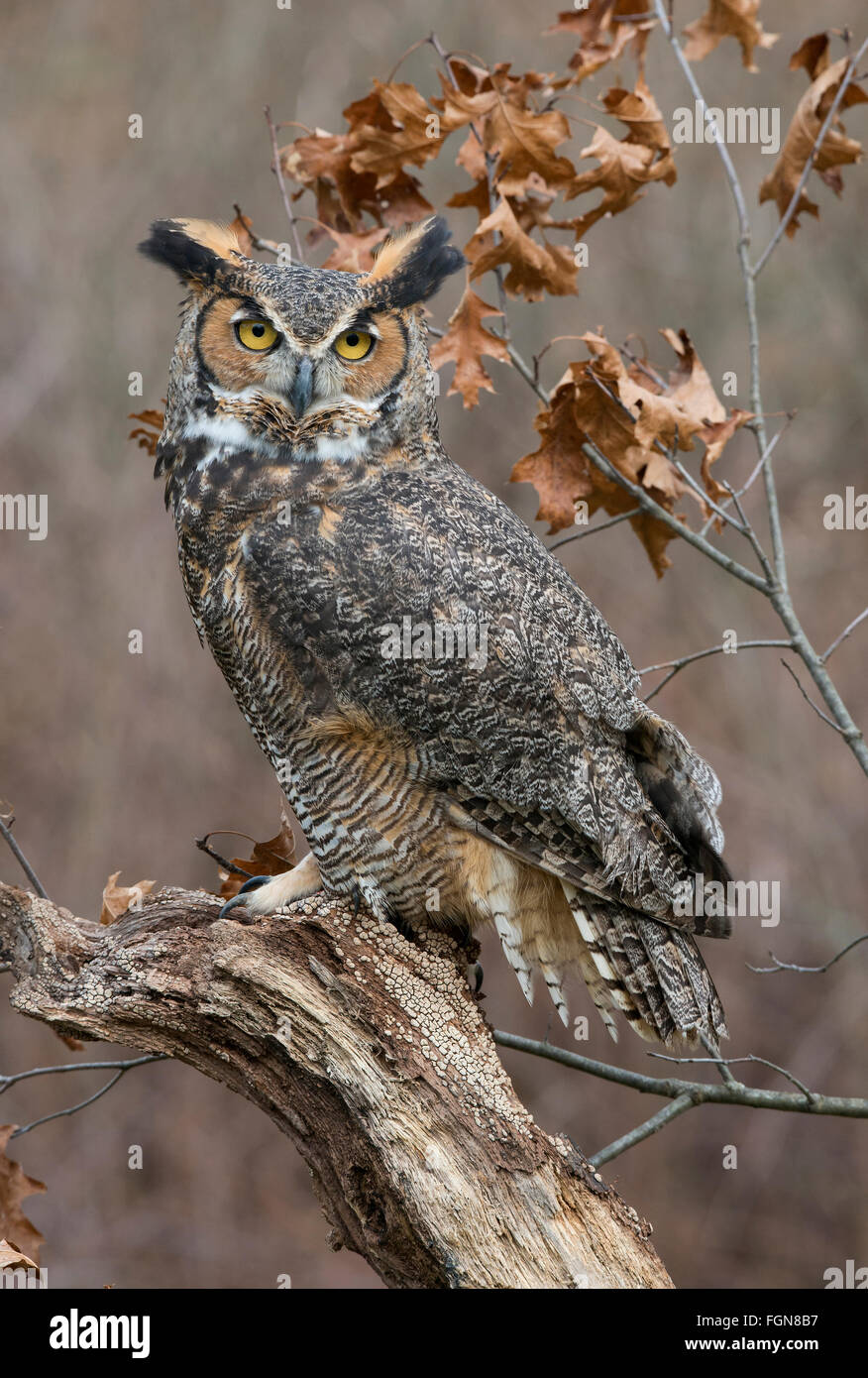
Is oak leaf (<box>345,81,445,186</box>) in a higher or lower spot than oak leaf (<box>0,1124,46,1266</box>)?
higher

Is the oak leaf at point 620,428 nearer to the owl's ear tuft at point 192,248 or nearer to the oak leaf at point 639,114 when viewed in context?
the oak leaf at point 639,114

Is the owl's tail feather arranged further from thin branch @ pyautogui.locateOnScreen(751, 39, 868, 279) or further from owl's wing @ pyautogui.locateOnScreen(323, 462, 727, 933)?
thin branch @ pyautogui.locateOnScreen(751, 39, 868, 279)

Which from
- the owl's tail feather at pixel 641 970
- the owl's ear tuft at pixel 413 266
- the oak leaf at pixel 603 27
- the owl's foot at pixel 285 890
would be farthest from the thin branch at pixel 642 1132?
the oak leaf at pixel 603 27

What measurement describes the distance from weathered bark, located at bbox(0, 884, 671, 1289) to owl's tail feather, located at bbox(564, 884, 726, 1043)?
0.33 metres

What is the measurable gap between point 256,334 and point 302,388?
168 mm

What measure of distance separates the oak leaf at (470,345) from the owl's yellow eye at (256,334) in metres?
0.41

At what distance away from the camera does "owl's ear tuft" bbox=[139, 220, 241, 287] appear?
2682 mm


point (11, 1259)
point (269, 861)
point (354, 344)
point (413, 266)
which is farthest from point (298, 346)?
point (11, 1259)

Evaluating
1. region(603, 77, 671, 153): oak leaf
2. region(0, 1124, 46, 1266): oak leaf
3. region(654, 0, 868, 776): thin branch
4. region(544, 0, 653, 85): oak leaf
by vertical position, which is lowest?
region(0, 1124, 46, 1266): oak leaf

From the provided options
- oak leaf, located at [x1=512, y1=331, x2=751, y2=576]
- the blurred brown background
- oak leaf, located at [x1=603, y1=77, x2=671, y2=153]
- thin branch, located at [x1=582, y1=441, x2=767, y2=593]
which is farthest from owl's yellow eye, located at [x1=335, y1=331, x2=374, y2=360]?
the blurred brown background

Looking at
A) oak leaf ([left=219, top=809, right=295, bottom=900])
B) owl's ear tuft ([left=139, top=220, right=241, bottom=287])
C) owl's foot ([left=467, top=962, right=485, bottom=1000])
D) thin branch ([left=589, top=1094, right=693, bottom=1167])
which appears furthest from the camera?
Result: oak leaf ([left=219, top=809, right=295, bottom=900])

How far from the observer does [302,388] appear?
259cm

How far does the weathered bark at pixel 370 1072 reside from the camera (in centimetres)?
226

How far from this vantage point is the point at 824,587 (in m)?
6.09
